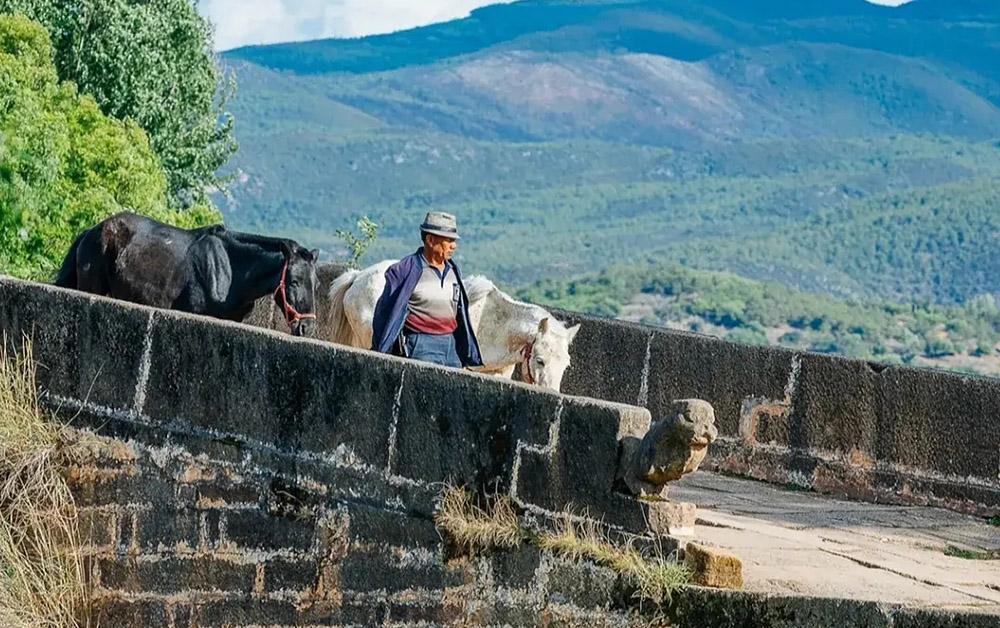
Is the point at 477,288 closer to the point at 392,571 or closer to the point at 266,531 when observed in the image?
the point at 266,531

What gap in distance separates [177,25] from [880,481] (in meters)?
29.7

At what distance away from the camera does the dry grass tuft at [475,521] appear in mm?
9445

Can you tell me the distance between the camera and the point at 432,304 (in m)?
11.7

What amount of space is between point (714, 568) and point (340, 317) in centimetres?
558

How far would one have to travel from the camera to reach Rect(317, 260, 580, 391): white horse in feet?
43.8

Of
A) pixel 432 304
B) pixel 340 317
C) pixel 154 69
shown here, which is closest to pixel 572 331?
pixel 340 317

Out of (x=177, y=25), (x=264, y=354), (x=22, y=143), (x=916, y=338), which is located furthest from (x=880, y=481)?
(x=916, y=338)

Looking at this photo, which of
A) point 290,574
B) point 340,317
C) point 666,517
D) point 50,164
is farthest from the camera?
point 50,164

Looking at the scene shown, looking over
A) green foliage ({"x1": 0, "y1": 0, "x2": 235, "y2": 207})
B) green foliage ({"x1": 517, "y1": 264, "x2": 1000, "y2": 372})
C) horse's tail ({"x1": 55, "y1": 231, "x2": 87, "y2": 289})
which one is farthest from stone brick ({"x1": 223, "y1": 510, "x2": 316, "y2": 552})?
green foliage ({"x1": 517, "y1": 264, "x2": 1000, "y2": 372})

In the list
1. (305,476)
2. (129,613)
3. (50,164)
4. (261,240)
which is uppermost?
(261,240)

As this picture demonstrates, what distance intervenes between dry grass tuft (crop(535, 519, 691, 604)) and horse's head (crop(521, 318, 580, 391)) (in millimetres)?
3921

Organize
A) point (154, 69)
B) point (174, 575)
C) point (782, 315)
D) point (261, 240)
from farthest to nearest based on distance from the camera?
point (782, 315) → point (154, 69) → point (261, 240) → point (174, 575)

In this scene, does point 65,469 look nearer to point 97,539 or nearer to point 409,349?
point 97,539

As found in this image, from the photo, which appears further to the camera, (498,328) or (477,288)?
(477,288)
